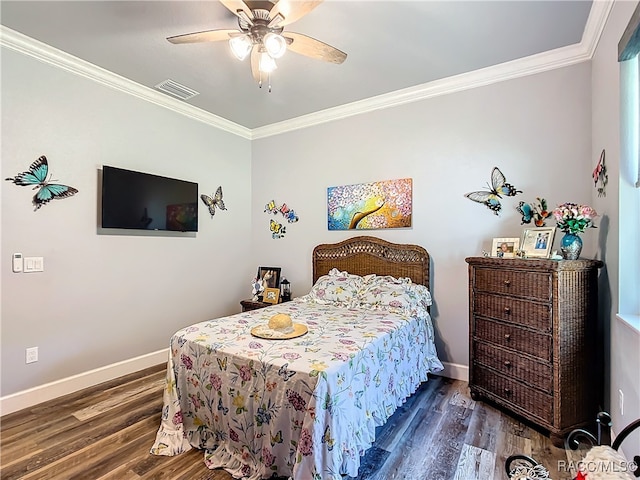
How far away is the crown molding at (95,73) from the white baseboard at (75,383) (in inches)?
103

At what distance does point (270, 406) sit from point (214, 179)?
308 centimetres

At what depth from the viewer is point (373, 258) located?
11.7 feet

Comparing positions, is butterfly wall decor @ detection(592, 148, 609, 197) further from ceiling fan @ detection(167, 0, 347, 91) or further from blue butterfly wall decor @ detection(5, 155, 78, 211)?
blue butterfly wall decor @ detection(5, 155, 78, 211)

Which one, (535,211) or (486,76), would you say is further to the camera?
(486,76)

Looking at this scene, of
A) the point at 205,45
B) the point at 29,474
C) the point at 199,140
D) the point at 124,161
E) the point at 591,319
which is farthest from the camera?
the point at 199,140

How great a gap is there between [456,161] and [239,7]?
2253mm

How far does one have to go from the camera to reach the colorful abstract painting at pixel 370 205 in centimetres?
344

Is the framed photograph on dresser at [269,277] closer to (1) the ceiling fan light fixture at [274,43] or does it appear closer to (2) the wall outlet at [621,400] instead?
(1) the ceiling fan light fixture at [274,43]

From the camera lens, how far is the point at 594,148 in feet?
8.29

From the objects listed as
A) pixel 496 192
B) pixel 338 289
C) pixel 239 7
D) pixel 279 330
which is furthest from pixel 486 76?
pixel 279 330

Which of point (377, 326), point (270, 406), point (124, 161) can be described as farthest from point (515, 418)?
point (124, 161)

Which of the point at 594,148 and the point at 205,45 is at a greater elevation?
the point at 205,45

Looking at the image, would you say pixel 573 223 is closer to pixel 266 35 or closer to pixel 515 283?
pixel 515 283

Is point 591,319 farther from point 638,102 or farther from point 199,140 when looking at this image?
point 199,140
